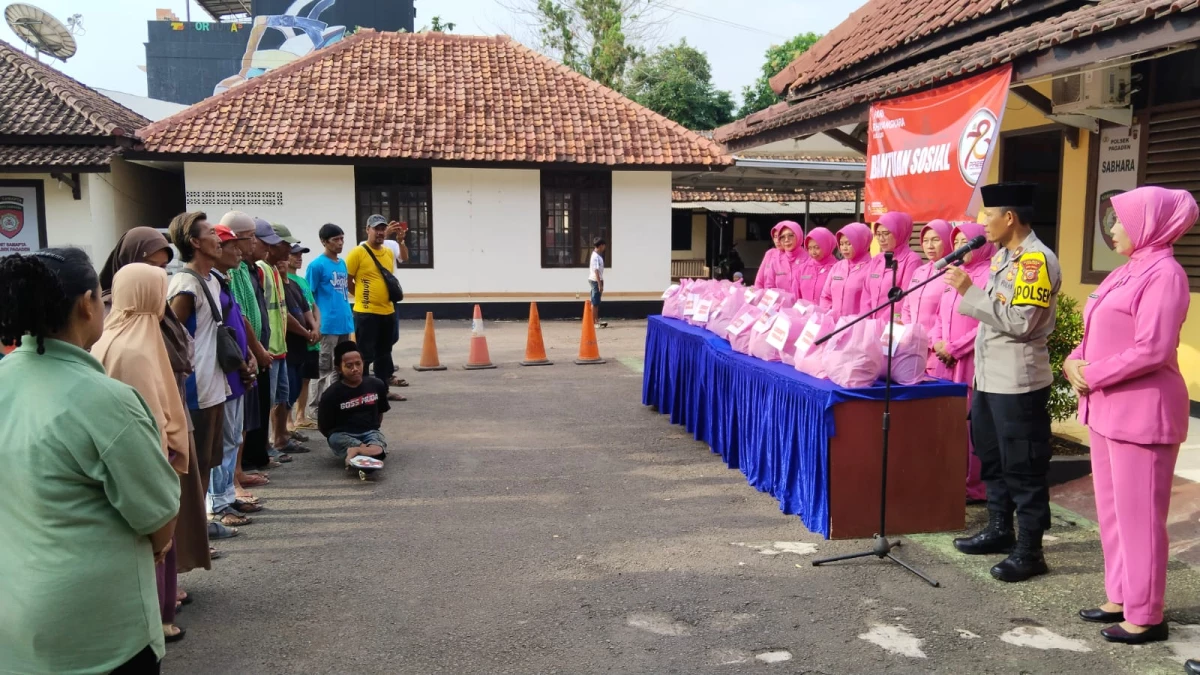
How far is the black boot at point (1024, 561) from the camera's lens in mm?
4145

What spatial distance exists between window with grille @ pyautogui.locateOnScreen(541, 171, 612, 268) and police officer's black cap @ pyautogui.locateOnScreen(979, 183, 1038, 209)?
1399 centimetres

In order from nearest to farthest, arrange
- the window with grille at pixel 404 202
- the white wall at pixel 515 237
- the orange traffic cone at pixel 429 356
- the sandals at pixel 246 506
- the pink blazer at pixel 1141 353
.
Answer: the pink blazer at pixel 1141 353 < the sandals at pixel 246 506 < the orange traffic cone at pixel 429 356 < the window with grille at pixel 404 202 < the white wall at pixel 515 237

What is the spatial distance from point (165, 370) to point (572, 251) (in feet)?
49.1

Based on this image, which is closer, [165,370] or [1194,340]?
[165,370]

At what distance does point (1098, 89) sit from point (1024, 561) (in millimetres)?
5133

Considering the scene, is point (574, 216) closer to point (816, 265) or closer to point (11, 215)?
point (816, 265)

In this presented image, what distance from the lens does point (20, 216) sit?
16.1 metres

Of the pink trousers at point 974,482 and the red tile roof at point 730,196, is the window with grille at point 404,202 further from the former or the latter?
the pink trousers at point 974,482

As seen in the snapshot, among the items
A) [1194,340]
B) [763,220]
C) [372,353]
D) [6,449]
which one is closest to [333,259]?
[372,353]

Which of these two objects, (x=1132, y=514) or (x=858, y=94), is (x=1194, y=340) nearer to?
(x=858, y=94)

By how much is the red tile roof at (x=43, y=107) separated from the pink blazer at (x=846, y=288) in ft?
45.8

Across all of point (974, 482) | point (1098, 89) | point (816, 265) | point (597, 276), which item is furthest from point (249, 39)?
point (974, 482)

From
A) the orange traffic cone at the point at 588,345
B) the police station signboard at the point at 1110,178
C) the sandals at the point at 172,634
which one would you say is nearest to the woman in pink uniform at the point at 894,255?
the police station signboard at the point at 1110,178

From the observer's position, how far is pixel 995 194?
417cm
